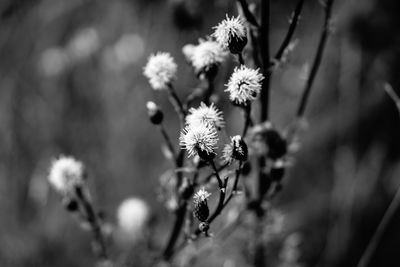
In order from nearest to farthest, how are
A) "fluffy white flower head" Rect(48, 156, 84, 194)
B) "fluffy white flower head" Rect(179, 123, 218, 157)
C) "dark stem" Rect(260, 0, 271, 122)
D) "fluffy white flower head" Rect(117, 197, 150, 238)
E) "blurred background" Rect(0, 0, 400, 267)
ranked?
"fluffy white flower head" Rect(179, 123, 218, 157), "dark stem" Rect(260, 0, 271, 122), "fluffy white flower head" Rect(48, 156, 84, 194), "fluffy white flower head" Rect(117, 197, 150, 238), "blurred background" Rect(0, 0, 400, 267)

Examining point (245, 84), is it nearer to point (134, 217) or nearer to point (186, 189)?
point (186, 189)

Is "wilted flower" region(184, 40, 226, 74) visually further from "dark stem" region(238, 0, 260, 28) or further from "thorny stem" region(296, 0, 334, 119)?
"thorny stem" region(296, 0, 334, 119)

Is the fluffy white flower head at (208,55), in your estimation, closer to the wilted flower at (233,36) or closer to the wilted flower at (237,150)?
the wilted flower at (233,36)

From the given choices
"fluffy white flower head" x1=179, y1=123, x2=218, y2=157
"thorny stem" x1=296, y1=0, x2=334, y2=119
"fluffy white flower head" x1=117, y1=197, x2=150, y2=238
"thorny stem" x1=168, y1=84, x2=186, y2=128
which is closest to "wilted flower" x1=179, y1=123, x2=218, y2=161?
"fluffy white flower head" x1=179, y1=123, x2=218, y2=157

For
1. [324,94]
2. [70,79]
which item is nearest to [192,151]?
[324,94]

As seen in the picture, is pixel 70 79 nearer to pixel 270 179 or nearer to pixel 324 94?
pixel 324 94

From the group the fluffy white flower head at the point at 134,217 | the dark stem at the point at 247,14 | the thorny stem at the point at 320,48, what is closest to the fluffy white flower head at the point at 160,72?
the dark stem at the point at 247,14
